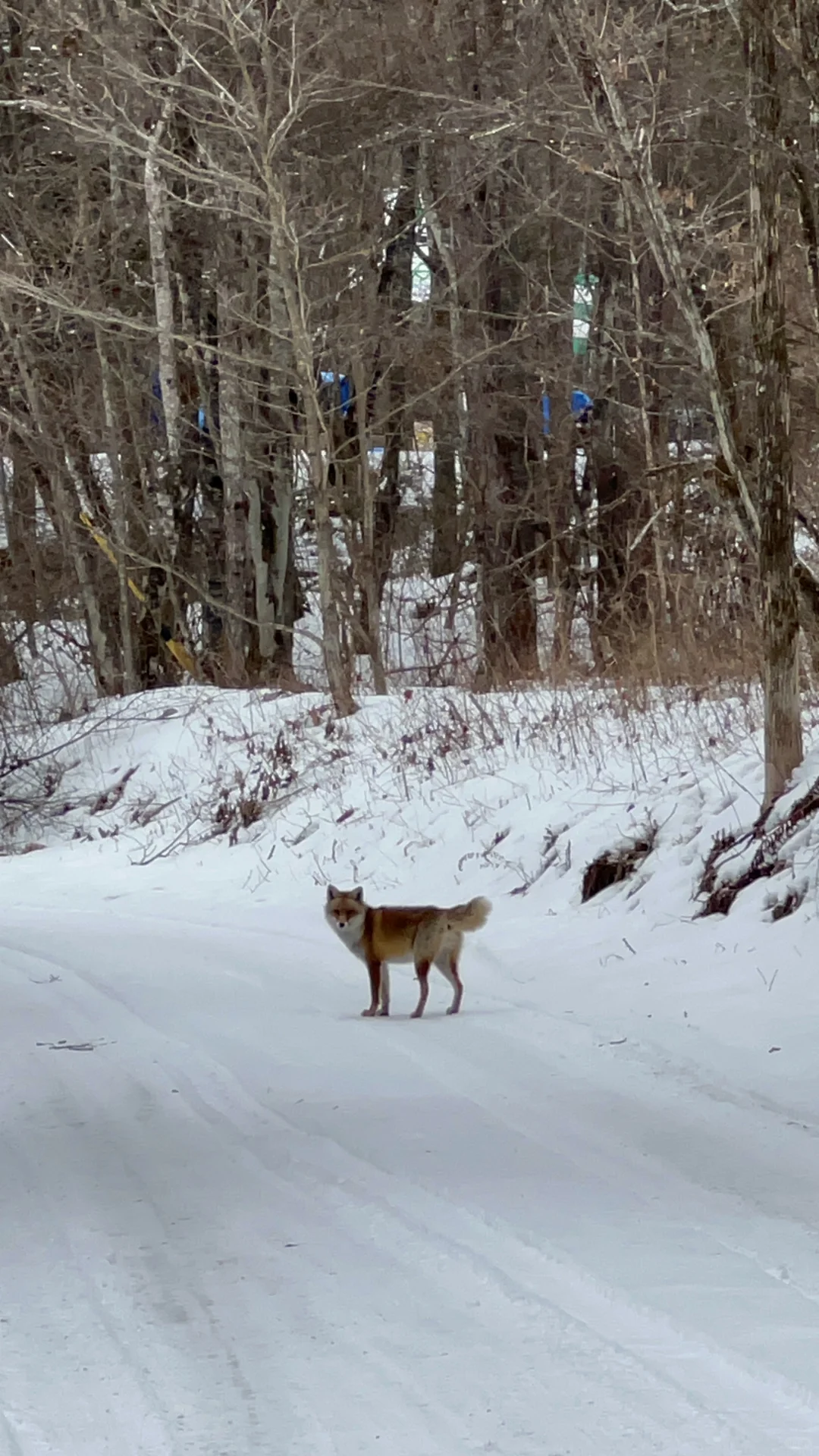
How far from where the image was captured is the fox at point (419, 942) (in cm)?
879

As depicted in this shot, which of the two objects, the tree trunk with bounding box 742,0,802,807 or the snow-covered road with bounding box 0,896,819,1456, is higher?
the tree trunk with bounding box 742,0,802,807

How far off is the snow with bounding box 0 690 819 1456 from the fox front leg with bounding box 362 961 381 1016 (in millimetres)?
181

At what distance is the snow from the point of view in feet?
12.8

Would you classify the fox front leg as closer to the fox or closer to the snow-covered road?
the fox

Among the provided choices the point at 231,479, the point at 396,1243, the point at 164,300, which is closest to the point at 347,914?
the point at 396,1243

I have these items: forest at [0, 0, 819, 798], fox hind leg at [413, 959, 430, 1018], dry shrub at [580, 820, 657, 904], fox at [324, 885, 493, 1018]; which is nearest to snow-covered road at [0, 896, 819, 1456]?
fox hind leg at [413, 959, 430, 1018]

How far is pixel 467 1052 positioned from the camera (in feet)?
25.0

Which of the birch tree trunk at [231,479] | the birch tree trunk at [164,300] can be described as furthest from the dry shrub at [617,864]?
the birch tree trunk at [164,300]

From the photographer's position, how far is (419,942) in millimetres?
8844

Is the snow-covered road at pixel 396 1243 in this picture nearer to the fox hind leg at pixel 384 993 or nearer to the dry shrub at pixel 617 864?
the fox hind leg at pixel 384 993

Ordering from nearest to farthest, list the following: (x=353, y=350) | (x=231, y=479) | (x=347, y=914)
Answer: (x=347, y=914) → (x=353, y=350) → (x=231, y=479)

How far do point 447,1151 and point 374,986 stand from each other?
111 inches

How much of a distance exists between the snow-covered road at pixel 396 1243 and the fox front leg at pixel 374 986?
0.25 meters

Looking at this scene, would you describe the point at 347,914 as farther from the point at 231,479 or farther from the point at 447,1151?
the point at 231,479
